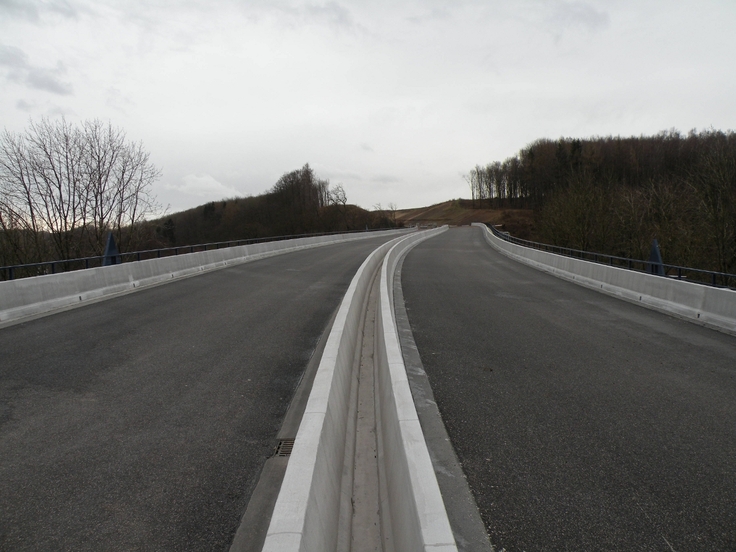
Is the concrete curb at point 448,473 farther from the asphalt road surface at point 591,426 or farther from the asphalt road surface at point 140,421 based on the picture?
the asphalt road surface at point 140,421

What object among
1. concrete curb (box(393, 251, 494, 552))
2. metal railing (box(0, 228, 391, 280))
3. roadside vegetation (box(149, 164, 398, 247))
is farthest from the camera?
roadside vegetation (box(149, 164, 398, 247))

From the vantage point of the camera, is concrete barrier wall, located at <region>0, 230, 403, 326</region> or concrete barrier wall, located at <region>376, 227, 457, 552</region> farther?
concrete barrier wall, located at <region>0, 230, 403, 326</region>

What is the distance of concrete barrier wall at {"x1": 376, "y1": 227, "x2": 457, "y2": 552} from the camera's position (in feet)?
7.97

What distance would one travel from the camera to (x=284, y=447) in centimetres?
416

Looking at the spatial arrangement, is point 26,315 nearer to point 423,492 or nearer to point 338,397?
point 338,397

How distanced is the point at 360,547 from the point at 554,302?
10.0 metres

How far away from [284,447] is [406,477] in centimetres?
161

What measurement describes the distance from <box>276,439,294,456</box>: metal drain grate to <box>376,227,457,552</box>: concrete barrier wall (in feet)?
2.81

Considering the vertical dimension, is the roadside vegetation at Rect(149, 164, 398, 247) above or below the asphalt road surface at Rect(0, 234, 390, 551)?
above

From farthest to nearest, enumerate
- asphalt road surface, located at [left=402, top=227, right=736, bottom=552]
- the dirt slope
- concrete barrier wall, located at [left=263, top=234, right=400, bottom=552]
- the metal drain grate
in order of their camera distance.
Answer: the dirt slope
the metal drain grate
asphalt road surface, located at [left=402, top=227, right=736, bottom=552]
concrete barrier wall, located at [left=263, top=234, right=400, bottom=552]

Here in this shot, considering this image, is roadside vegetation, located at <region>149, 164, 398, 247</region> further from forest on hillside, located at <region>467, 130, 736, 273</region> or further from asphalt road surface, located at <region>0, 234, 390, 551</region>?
asphalt road surface, located at <region>0, 234, 390, 551</region>

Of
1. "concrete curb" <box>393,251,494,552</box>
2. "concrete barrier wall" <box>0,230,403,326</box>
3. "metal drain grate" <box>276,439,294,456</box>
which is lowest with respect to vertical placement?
"concrete curb" <box>393,251,494,552</box>

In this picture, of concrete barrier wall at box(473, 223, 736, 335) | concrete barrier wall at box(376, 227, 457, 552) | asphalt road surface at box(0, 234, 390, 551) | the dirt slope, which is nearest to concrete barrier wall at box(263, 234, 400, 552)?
concrete barrier wall at box(376, 227, 457, 552)

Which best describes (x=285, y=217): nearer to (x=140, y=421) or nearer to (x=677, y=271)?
(x=677, y=271)
